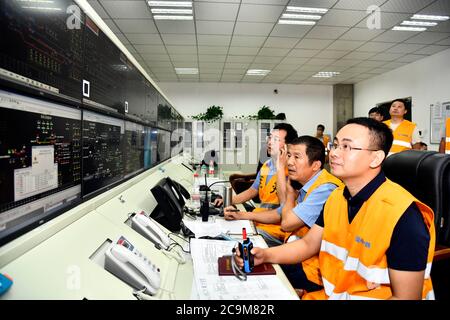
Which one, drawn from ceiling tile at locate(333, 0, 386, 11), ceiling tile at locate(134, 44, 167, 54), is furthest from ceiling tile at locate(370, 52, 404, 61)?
ceiling tile at locate(134, 44, 167, 54)

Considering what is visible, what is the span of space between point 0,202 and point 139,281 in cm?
41

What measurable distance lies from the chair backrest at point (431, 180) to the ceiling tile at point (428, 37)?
4.34m

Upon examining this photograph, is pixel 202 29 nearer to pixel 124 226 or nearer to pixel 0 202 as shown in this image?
pixel 124 226

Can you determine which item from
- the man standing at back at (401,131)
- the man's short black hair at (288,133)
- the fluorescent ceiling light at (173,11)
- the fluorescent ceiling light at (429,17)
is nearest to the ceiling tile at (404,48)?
the fluorescent ceiling light at (429,17)

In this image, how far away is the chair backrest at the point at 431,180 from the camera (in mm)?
1249

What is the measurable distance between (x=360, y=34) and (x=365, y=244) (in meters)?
4.62

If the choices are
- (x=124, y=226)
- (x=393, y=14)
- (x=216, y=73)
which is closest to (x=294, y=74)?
(x=216, y=73)

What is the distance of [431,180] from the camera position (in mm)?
1264

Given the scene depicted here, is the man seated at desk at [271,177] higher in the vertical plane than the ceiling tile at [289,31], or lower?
lower

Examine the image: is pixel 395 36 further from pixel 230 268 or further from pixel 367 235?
pixel 230 268

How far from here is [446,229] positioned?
4.32 ft

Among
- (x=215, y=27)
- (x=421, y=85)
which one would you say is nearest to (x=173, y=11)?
(x=215, y=27)

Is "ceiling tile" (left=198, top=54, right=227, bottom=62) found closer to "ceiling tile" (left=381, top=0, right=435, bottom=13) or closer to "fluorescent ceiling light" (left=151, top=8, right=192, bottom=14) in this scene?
"fluorescent ceiling light" (left=151, top=8, right=192, bottom=14)

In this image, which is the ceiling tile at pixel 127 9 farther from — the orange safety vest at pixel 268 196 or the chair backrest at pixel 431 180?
the chair backrest at pixel 431 180
